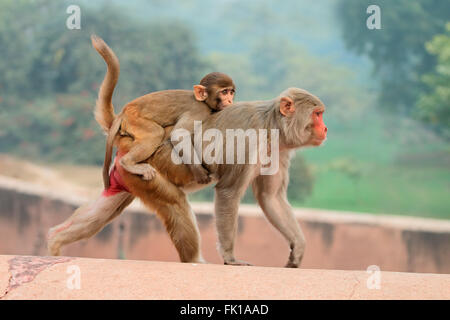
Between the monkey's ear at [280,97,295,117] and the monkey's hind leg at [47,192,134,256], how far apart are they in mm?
1232

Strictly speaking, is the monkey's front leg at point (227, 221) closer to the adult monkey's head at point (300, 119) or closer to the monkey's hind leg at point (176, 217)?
the monkey's hind leg at point (176, 217)

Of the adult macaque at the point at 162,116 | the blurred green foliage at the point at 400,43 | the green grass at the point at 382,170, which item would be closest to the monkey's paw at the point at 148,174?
the adult macaque at the point at 162,116

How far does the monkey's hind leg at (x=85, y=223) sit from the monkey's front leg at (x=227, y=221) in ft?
2.42

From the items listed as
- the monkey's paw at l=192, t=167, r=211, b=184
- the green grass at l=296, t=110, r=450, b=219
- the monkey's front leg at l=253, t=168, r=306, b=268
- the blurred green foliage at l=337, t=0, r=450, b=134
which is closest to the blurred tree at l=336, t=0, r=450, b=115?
the blurred green foliage at l=337, t=0, r=450, b=134

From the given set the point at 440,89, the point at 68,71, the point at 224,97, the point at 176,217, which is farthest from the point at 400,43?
the point at 176,217

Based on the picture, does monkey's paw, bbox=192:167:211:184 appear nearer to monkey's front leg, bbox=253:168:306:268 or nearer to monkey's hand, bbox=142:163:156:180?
monkey's hand, bbox=142:163:156:180

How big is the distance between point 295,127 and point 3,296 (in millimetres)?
2016

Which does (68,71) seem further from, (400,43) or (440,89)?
(400,43)

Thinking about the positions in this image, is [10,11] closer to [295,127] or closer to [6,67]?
[6,67]

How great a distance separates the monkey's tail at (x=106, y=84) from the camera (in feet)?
12.3

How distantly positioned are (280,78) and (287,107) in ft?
63.1

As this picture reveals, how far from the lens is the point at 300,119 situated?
3574mm

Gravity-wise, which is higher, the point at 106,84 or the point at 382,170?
the point at 382,170

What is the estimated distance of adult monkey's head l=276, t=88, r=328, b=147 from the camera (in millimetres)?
3561
